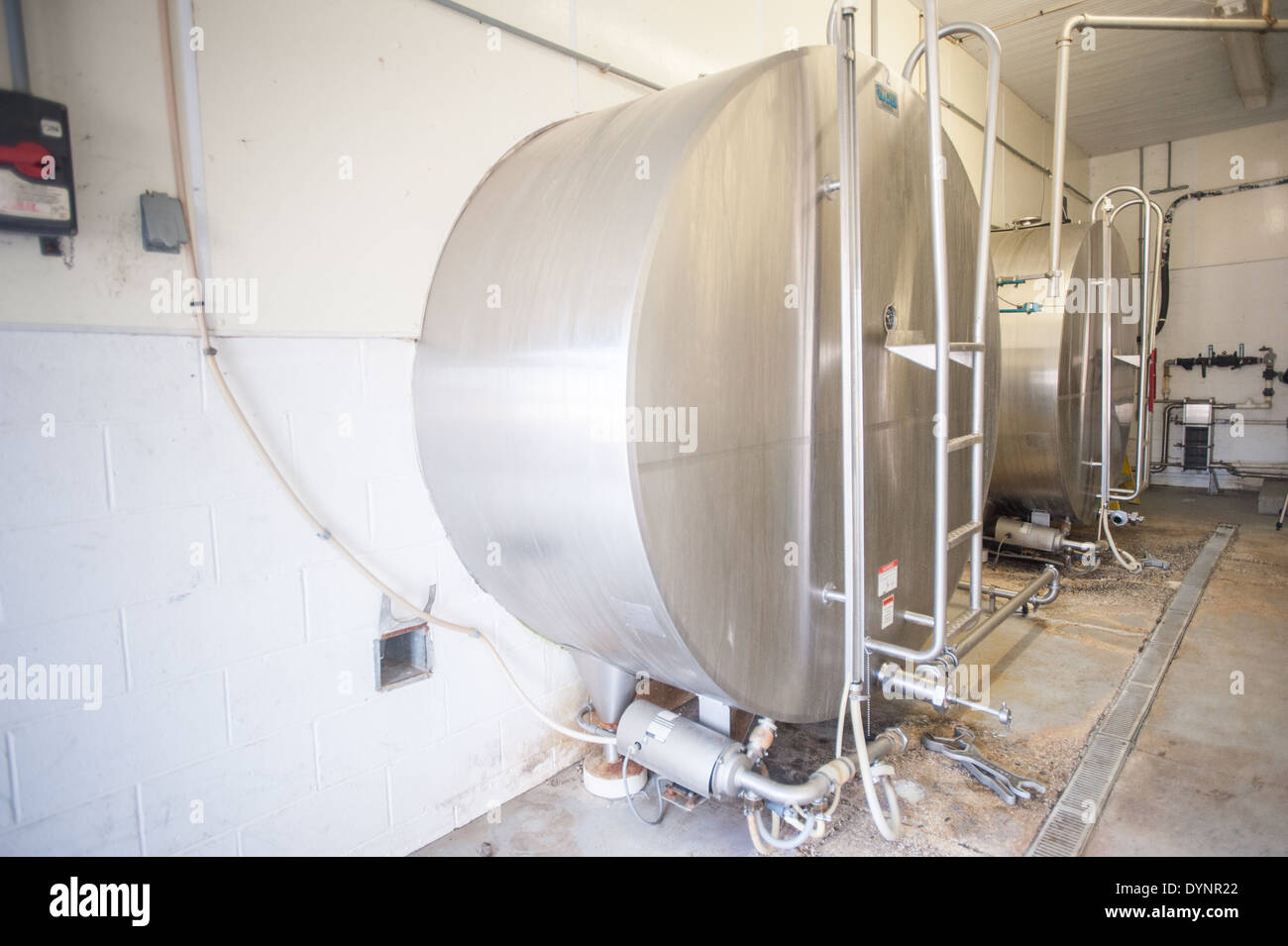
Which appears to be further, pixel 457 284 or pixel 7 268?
pixel 457 284

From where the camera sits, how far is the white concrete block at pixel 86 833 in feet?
4.96

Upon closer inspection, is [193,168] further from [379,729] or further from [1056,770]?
[1056,770]

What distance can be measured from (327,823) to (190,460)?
1.00m

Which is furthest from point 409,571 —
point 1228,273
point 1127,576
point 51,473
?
point 1228,273

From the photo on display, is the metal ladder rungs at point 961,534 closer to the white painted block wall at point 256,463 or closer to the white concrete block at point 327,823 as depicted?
the white painted block wall at point 256,463

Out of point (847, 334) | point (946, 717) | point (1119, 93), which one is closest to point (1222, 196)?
point (1119, 93)

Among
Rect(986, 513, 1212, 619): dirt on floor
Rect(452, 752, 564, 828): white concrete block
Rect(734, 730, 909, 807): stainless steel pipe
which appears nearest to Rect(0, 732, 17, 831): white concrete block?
Rect(452, 752, 564, 828): white concrete block

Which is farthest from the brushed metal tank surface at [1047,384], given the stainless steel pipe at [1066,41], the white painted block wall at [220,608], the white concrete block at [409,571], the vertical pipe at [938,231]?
the white painted block wall at [220,608]

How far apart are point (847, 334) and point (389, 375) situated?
4.00 ft

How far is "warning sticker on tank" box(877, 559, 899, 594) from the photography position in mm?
2271

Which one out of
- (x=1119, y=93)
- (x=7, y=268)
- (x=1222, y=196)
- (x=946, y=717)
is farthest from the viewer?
(x=1222, y=196)

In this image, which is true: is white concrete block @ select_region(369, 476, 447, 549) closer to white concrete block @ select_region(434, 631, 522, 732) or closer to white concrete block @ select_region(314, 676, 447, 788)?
white concrete block @ select_region(434, 631, 522, 732)
